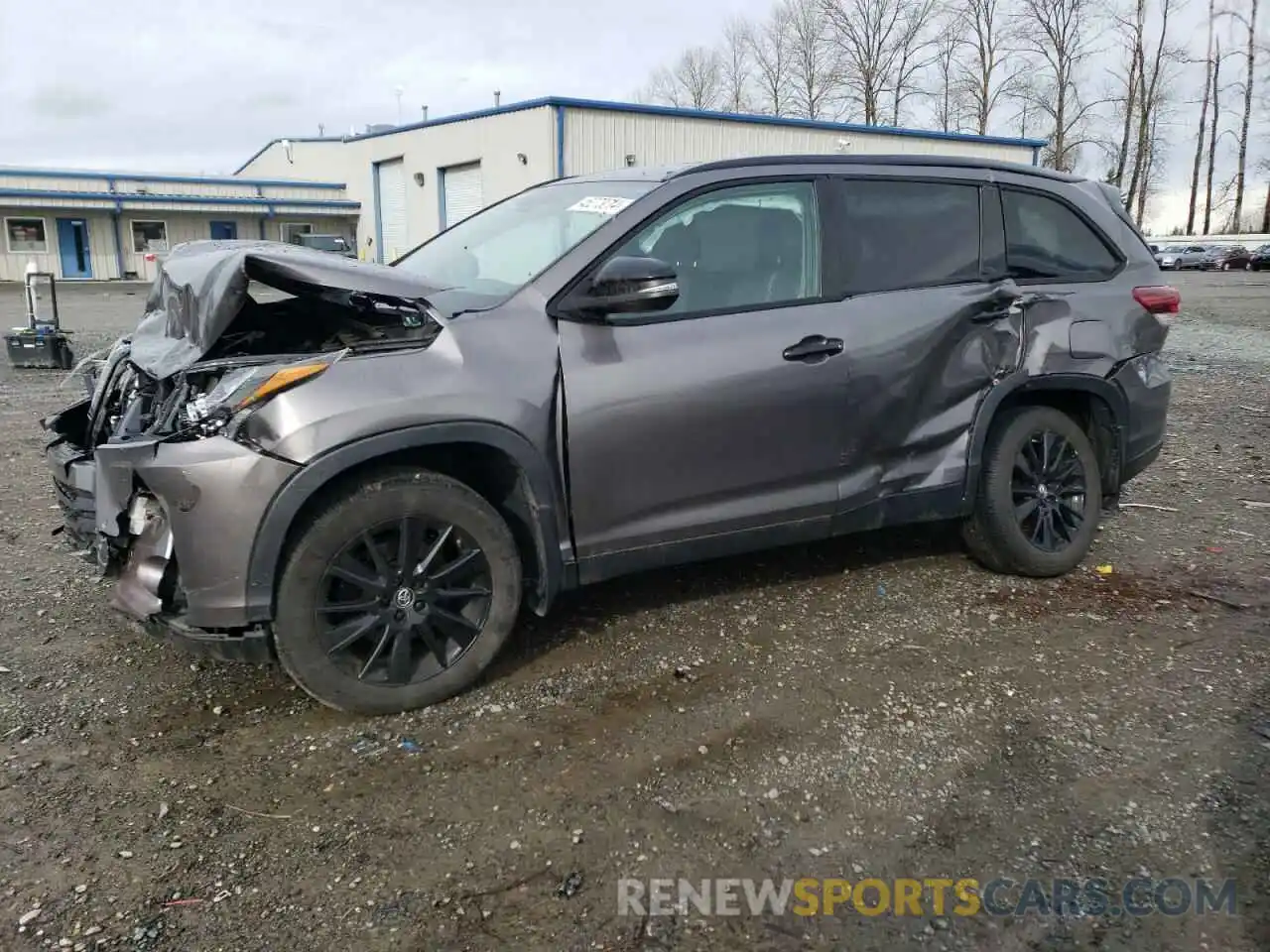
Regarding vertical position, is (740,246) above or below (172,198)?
below

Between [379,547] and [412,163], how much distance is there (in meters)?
27.3

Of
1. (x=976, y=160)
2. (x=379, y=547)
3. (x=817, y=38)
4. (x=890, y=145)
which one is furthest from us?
(x=817, y=38)

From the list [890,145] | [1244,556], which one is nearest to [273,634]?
[1244,556]

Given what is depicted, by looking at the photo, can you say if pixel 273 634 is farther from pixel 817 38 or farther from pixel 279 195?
pixel 817 38

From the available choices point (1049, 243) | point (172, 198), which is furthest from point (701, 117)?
point (172, 198)

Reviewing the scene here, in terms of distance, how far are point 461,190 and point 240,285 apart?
23.8 meters

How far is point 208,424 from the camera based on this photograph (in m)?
3.03

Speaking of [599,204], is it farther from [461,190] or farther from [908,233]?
[461,190]

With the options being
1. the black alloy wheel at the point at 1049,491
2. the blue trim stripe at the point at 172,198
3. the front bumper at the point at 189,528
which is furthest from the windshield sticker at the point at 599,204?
the blue trim stripe at the point at 172,198

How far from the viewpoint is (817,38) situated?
55.1 meters

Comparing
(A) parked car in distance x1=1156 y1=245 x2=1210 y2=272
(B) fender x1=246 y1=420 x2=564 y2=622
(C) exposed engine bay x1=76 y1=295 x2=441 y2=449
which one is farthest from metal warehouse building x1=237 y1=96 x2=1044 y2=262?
(A) parked car in distance x1=1156 y1=245 x2=1210 y2=272

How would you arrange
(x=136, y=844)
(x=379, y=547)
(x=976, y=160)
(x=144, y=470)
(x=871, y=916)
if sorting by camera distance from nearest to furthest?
(x=871, y=916)
(x=136, y=844)
(x=144, y=470)
(x=379, y=547)
(x=976, y=160)

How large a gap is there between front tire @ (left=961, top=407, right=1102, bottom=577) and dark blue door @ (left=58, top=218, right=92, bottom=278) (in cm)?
4258

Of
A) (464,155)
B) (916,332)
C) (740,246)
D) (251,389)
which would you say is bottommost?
(251,389)
